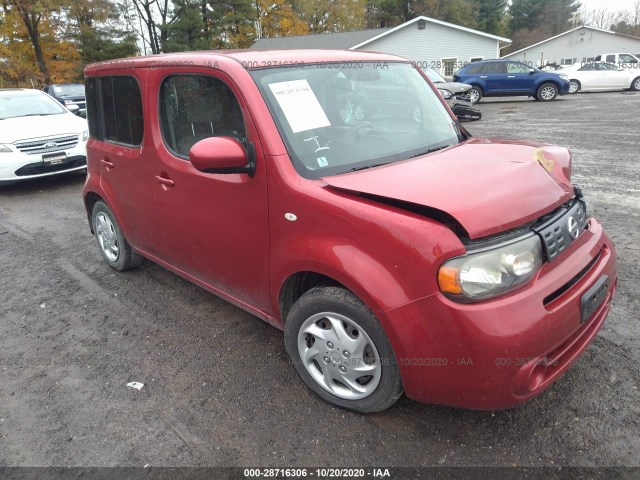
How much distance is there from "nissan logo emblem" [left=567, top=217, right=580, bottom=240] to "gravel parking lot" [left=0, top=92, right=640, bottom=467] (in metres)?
0.90

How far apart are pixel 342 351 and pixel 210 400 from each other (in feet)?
2.95

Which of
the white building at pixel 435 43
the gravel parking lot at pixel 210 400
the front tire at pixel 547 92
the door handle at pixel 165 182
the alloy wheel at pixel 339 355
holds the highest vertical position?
the white building at pixel 435 43

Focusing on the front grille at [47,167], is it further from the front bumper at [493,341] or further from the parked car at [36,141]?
the front bumper at [493,341]

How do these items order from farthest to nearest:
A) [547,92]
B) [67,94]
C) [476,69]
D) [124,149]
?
[476,69]
[547,92]
[67,94]
[124,149]

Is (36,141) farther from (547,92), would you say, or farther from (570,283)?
(547,92)

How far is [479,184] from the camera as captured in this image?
212 cm

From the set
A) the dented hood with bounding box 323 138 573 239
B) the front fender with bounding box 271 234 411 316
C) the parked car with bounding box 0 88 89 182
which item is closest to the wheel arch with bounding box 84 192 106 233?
the front fender with bounding box 271 234 411 316

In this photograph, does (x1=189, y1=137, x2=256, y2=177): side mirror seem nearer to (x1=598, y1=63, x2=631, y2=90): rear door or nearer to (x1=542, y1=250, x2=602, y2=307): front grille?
(x1=542, y1=250, x2=602, y2=307): front grille

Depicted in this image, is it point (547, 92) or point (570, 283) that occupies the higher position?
point (547, 92)

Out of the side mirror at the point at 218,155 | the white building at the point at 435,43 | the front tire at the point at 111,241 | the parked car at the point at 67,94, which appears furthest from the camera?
the white building at the point at 435,43

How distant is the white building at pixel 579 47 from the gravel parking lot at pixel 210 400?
49.2 meters

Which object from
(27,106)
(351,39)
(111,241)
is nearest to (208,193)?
(111,241)

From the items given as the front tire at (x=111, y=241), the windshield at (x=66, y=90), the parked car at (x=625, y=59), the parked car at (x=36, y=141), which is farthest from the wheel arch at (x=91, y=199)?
the parked car at (x=625, y=59)

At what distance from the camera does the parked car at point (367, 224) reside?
1.92 metres
